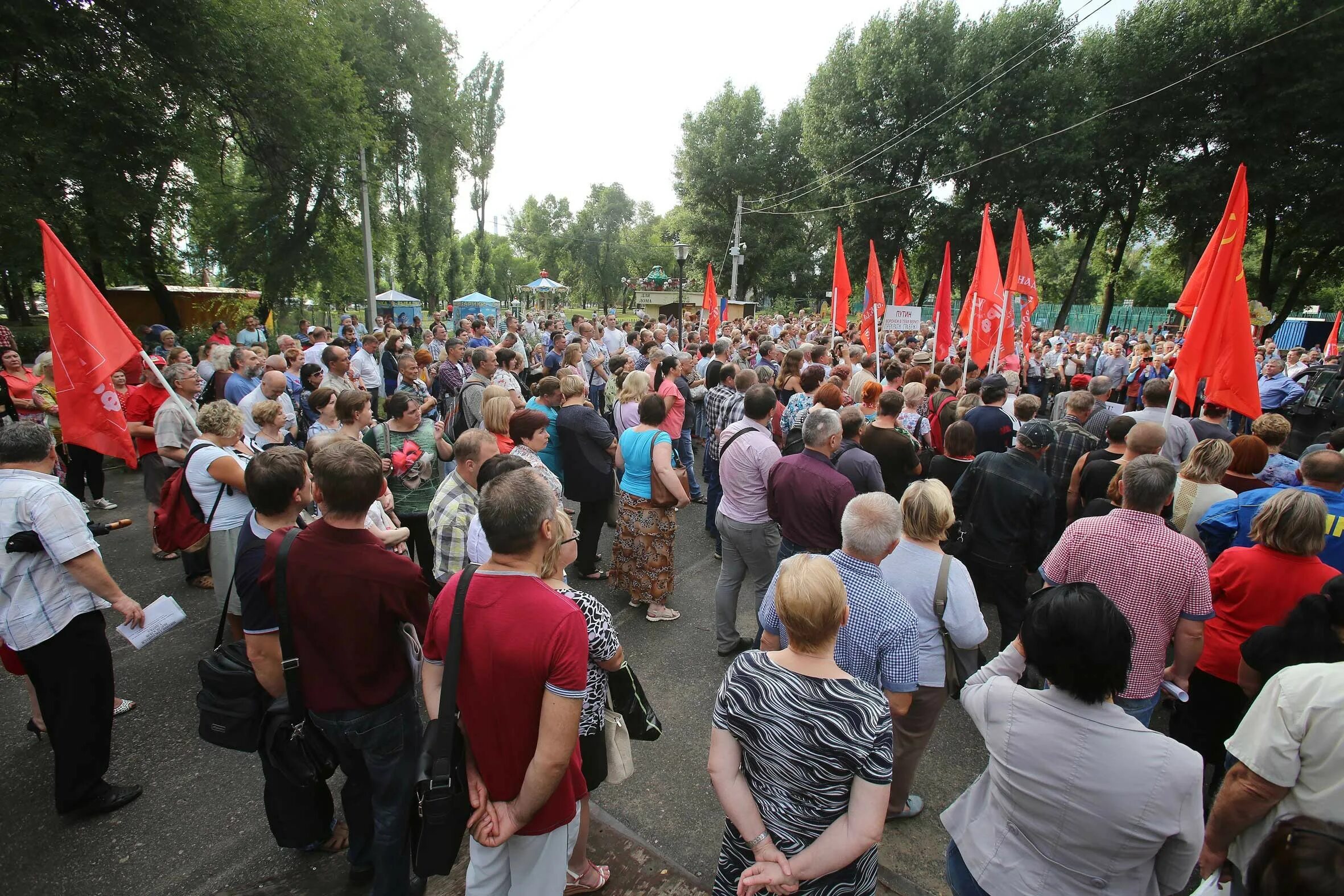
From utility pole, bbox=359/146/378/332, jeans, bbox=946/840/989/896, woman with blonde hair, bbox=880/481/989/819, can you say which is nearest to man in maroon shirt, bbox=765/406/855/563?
woman with blonde hair, bbox=880/481/989/819

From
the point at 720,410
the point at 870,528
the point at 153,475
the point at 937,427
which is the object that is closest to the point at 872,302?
the point at 937,427

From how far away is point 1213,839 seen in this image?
1.89 m

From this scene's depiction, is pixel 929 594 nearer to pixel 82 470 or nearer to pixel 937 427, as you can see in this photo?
pixel 937 427

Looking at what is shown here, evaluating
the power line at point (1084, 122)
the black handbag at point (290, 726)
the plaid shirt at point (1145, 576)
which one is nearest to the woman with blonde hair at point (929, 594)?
the plaid shirt at point (1145, 576)

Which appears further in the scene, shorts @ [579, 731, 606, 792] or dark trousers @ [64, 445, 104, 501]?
dark trousers @ [64, 445, 104, 501]

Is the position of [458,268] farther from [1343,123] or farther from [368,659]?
[368,659]

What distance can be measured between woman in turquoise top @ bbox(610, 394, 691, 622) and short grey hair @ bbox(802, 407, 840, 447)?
120 centimetres

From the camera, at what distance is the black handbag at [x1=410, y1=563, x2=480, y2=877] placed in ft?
6.10

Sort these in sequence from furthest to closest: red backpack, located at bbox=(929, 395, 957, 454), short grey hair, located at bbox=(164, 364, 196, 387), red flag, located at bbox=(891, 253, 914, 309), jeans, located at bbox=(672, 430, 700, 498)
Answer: red flag, located at bbox=(891, 253, 914, 309), jeans, located at bbox=(672, 430, 700, 498), red backpack, located at bbox=(929, 395, 957, 454), short grey hair, located at bbox=(164, 364, 196, 387)

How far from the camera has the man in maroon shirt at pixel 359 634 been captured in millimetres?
2266

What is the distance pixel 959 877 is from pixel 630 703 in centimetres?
122

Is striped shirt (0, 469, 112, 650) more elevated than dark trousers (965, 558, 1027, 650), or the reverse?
striped shirt (0, 469, 112, 650)

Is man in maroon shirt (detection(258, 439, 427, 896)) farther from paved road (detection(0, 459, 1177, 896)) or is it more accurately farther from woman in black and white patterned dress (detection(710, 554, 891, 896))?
woman in black and white patterned dress (detection(710, 554, 891, 896))

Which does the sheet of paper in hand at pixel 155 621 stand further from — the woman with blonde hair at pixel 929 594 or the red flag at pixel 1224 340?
the red flag at pixel 1224 340
